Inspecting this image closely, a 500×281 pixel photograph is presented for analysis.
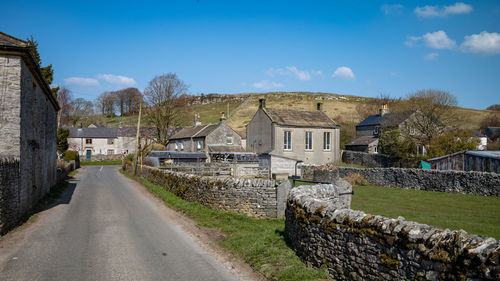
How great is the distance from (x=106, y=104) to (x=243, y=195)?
11843 centimetres

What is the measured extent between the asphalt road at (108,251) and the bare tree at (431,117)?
114ft

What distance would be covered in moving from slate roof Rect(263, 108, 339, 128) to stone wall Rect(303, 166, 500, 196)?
38.1 feet

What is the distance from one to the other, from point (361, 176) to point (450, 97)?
21.7 meters

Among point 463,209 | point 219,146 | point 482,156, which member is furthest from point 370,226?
point 219,146

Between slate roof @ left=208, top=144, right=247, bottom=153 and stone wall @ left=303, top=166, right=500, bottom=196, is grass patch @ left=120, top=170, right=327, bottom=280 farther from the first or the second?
slate roof @ left=208, top=144, right=247, bottom=153

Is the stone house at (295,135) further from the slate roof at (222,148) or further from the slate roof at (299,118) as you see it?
the slate roof at (222,148)

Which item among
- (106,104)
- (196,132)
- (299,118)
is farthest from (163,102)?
(106,104)

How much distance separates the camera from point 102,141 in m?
77.1

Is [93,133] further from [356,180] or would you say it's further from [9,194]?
[9,194]

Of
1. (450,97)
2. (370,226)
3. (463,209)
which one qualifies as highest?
(450,97)

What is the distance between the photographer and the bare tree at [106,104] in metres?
120

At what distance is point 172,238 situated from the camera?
11.5m

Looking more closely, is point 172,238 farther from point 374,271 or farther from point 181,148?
point 181,148

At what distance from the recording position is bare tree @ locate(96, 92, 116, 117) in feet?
395
